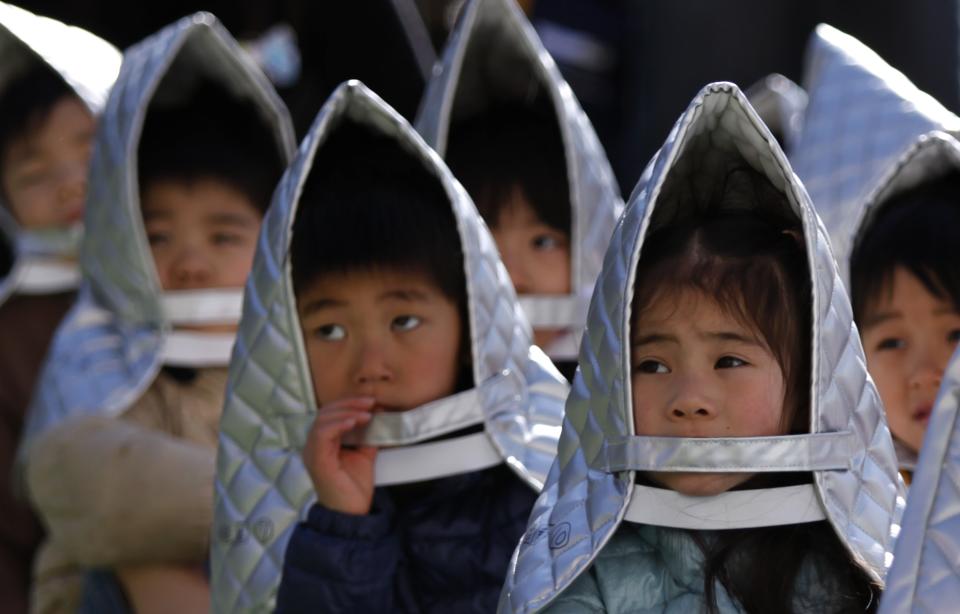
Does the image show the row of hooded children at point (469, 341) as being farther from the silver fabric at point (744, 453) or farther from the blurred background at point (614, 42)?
the blurred background at point (614, 42)

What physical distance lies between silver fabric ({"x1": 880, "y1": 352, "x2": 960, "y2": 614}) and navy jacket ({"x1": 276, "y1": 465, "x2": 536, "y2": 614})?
3.12 feet

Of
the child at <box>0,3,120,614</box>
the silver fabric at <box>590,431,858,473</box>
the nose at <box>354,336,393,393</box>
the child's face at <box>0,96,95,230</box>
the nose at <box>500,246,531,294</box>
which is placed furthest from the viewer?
the child's face at <box>0,96,95,230</box>

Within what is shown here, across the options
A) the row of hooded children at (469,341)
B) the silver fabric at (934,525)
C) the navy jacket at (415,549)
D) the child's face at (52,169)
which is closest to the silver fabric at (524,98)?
the row of hooded children at (469,341)

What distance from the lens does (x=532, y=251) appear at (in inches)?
153

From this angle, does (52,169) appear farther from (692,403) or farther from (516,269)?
(692,403)

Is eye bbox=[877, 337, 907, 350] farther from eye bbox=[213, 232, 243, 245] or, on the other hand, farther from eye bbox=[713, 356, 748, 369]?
eye bbox=[213, 232, 243, 245]

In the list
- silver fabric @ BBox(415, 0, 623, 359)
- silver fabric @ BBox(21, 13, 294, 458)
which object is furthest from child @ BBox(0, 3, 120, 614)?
Answer: silver fabric @ BBox(415, 0, 623, 359)

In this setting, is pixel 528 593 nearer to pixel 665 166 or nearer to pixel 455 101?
pixel 665 166

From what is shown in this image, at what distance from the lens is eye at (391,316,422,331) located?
124 inches

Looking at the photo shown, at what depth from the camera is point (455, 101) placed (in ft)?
13.1

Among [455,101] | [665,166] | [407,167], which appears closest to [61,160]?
[455,101]

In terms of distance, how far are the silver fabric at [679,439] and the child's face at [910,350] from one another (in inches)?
26.2

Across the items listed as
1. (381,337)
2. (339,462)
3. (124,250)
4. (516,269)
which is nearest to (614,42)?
(516,269)

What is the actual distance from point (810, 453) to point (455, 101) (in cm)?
162
